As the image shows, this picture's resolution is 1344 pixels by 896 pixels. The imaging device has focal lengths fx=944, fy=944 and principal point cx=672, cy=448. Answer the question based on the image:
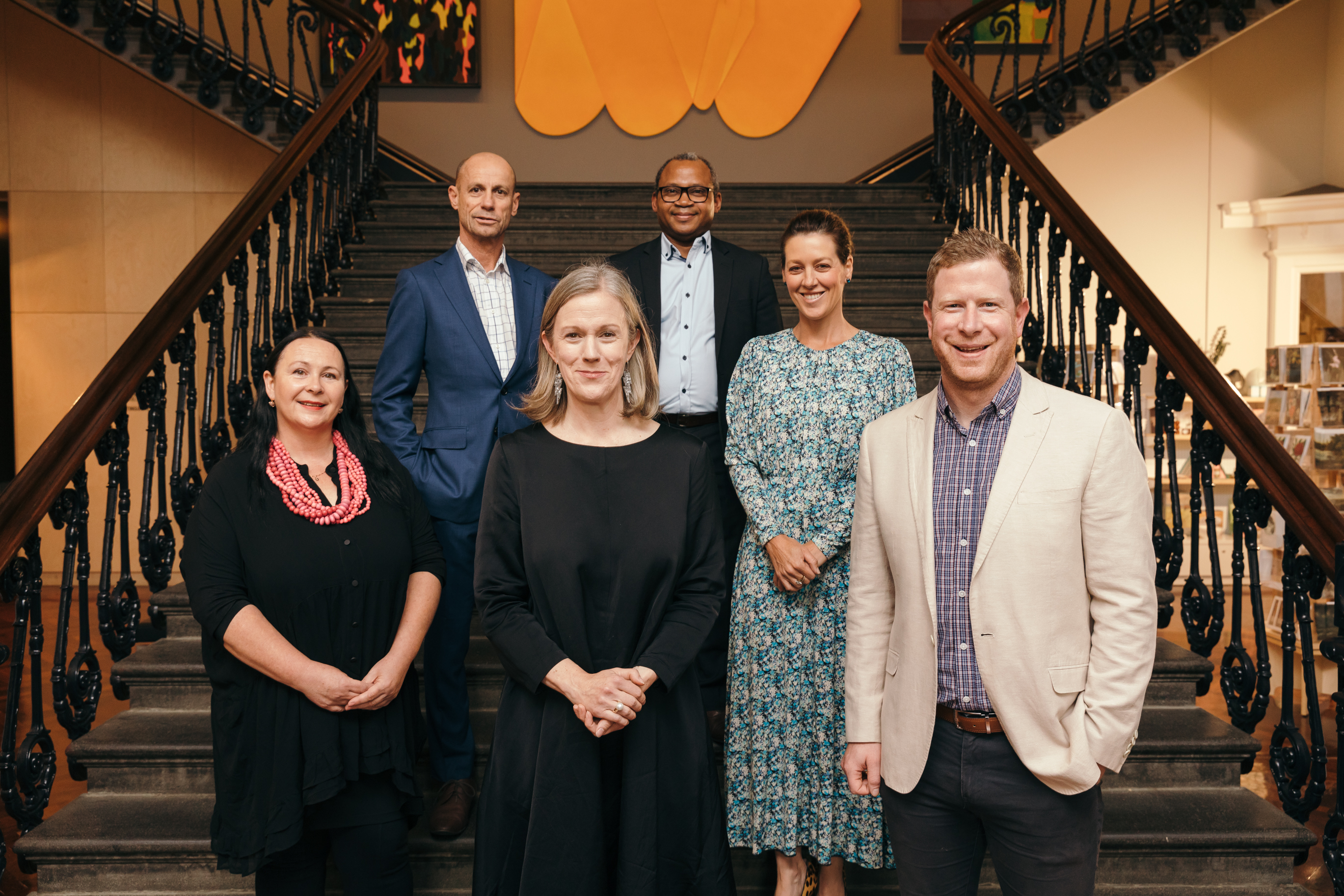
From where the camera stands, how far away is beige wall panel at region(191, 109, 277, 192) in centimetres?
639

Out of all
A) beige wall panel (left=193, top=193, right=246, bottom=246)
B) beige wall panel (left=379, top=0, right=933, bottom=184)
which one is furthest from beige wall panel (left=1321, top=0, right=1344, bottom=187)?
beige wall panel (left=193, top=193, right=246, bottom=246)

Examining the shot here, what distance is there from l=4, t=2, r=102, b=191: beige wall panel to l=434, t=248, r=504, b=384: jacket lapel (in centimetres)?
532

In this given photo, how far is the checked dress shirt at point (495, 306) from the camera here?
2.39m

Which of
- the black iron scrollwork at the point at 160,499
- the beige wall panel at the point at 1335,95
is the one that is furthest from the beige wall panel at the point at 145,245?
the beige wall panel at the point at 1335,95

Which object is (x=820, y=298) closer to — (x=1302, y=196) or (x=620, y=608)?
(x=620, y=608)

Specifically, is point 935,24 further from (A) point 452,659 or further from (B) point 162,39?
(A) point 452,659

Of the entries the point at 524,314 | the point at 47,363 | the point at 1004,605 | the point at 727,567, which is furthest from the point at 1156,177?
the point at 47,363

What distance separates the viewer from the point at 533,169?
22.4 feet

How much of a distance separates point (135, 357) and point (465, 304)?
992 millimetres

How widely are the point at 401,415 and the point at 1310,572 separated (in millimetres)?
2099

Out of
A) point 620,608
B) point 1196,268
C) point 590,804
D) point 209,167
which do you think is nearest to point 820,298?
point 620,608

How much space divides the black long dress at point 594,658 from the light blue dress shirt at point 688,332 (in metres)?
0.89

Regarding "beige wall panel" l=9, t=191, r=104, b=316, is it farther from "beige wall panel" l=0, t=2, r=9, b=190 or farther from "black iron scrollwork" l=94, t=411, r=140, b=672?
"black iron scrollwork" l=94, t=411, r=140, b=672

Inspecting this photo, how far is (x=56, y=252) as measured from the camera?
6336 mm
